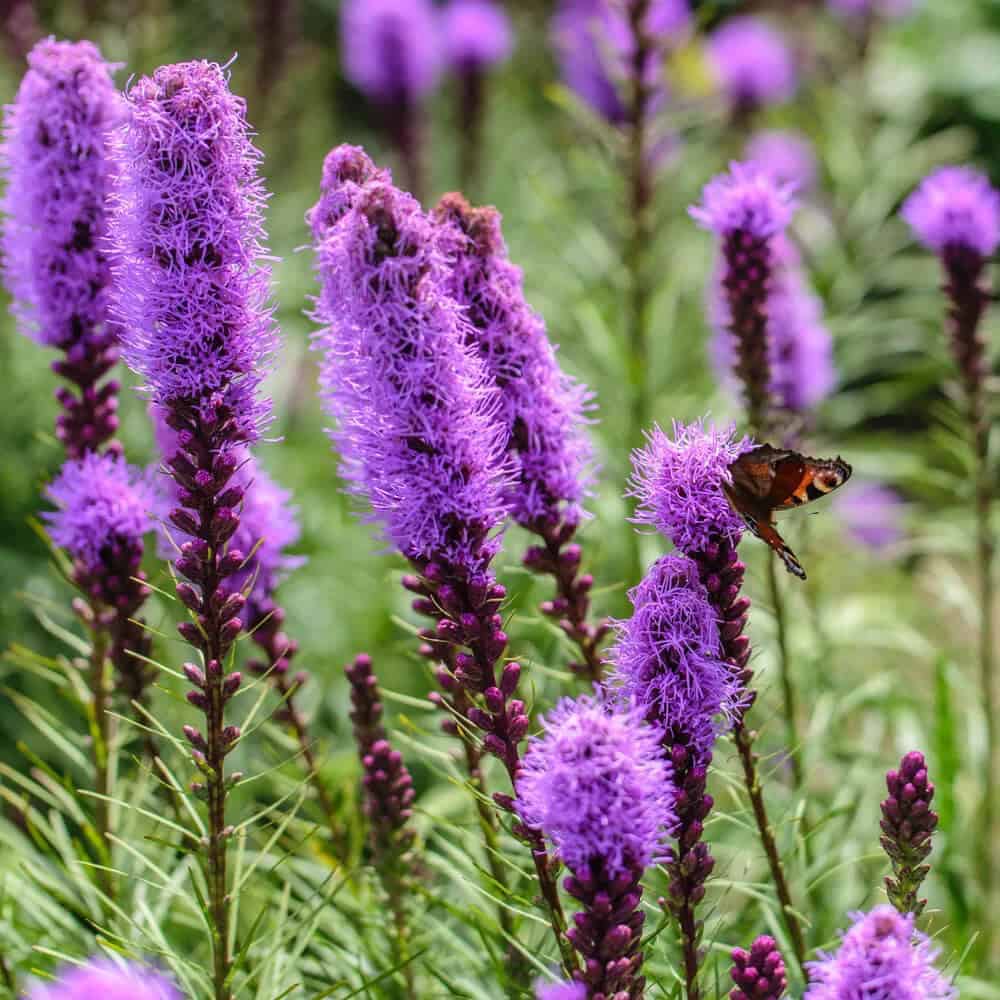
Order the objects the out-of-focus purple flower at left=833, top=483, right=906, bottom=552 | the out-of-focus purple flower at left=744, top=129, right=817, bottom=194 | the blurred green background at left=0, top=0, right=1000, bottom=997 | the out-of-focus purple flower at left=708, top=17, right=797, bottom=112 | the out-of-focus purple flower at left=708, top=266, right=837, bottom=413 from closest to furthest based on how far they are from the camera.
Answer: the blurred green background at left=0, top=0, right=1000, bottom=997 < the out-of-focus purple flower at left=708, top=266, right=837, bottom=413 < the out-of-focus purple flower at left=744, top=129, right=817, bottom=194 < the out-of-focus purple flower at left=708, top=17, right=797, bottom=112 < the out-of-focus purple flower at left=833, top=483, right=906, bottom=552

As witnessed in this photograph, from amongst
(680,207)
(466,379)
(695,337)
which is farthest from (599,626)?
(680,207)

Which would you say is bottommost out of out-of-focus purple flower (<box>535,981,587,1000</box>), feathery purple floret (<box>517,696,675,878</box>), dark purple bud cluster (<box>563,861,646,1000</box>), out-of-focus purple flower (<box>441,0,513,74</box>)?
out-of-focus purple flower (<box>535,981,587,1000</box>)

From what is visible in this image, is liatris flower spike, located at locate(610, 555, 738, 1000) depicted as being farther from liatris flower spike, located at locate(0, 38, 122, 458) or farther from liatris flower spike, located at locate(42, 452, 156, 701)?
liatris flower spike, located at locate(0, 38, 122, 458)

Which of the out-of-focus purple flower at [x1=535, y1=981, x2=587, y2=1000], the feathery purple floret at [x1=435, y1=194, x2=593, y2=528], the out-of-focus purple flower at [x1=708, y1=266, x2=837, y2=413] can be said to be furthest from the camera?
the out-of-focus purple flower at [x1=708, y1=266, x2=837, y2=413]

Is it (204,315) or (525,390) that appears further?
(525,390)

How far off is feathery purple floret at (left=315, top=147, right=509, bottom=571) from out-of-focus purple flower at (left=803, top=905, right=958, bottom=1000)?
2.03 feet

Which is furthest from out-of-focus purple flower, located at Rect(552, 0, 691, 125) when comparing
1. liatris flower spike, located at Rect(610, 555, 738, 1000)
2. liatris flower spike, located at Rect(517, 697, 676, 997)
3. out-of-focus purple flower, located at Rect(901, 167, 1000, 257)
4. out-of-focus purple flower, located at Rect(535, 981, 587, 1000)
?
out-of-focus purple flower, located at Rect(535, 981, 587, 1000)

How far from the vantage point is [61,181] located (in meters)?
1.96

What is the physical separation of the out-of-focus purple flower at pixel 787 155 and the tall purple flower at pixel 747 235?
2350 millimetres

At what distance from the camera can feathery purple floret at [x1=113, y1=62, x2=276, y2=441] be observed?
1448 mm

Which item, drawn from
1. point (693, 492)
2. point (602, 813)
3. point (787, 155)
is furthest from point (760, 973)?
point (787, 155)

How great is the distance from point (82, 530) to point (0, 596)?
2.18 meters

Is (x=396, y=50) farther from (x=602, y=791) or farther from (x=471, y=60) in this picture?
(x=602, y=791)

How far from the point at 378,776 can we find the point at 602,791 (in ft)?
2.41
